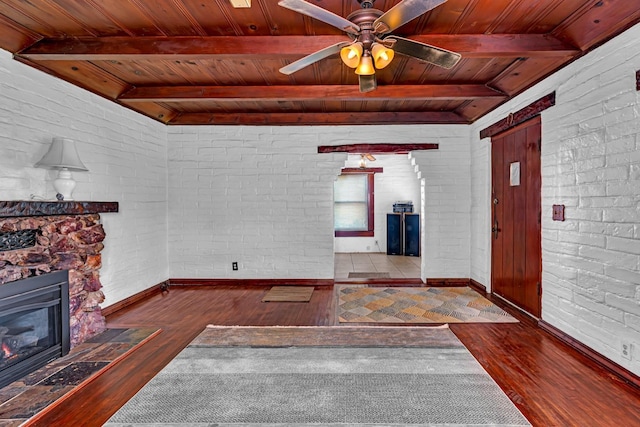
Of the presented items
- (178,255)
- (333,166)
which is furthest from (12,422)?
(333,166)

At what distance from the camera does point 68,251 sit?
107 inches

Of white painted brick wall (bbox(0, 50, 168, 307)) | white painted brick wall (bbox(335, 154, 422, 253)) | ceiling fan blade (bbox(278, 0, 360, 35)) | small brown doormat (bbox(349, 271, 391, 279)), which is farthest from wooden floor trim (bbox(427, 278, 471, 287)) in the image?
white painted brick wall (bbox(0, 50, 168, 307))

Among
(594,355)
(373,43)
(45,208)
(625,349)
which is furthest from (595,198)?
(45,208)

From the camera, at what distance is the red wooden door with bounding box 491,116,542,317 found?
10.9 feet

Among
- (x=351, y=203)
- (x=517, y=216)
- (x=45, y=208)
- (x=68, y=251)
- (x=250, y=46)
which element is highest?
(x=250, y=46)

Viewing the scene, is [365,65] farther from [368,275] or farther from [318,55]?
[368,275]

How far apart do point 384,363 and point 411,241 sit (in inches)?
198

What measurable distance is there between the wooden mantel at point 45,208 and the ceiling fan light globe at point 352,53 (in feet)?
7.97

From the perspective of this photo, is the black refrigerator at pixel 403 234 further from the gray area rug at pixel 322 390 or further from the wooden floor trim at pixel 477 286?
the gray area rug at pixel 322 390

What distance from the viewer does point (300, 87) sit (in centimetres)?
356

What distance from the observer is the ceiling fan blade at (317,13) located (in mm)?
1614

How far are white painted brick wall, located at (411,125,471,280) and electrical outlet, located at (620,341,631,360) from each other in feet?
8.38

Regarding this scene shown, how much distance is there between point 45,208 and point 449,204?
15.4ft

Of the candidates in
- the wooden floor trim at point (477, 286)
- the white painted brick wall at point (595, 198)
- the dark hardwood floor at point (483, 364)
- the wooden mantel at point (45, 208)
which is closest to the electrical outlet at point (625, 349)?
the white painted brick wall at point (595, 198)
